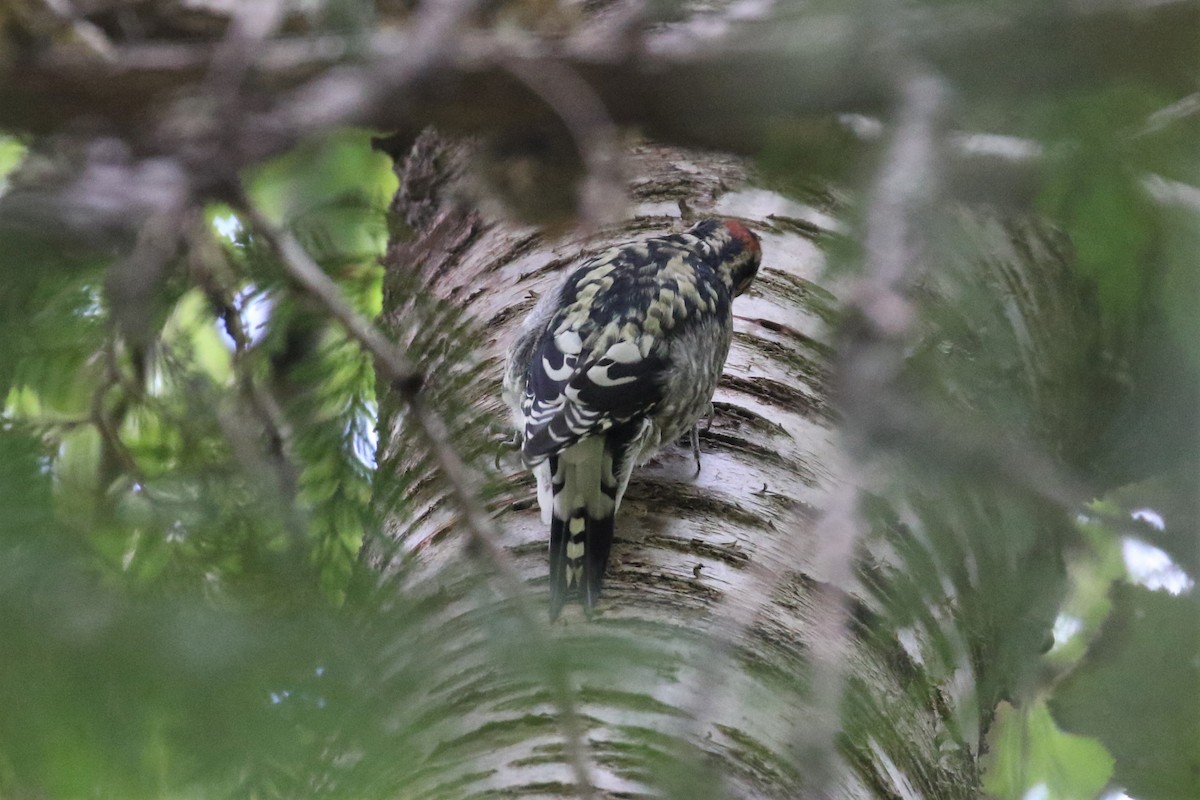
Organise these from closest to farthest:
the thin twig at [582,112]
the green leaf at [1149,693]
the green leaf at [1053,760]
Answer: the green leaf at [1149,693]
the thin twig at [582,112]
the green leaf at [1053,760]

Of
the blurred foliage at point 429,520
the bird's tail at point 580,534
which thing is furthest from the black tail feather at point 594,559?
the blurred foliage at point 429,520

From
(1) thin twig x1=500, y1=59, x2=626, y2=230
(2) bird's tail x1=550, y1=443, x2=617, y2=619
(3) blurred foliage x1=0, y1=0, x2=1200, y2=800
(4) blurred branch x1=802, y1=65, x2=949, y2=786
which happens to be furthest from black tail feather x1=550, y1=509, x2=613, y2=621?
(4) blurred branch x1=802, y1=65, x2=949, y2=786

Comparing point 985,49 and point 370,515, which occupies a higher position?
point 985,49

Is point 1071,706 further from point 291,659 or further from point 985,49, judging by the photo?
point 291,659

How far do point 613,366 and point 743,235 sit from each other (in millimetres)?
405

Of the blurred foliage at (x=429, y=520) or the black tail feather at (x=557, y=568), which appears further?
the black tail feather at (x=557, y=568)

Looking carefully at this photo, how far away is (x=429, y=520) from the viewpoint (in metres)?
1.87

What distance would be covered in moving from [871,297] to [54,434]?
3.80 ft

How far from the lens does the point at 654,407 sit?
82.4 inches

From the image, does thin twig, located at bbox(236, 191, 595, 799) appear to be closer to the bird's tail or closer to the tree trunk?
the tree trunk

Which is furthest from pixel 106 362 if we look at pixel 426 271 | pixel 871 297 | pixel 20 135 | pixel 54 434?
pixel 871 297

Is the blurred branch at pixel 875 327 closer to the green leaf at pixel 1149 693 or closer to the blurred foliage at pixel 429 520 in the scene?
the blurred foliage at pixel 429 520

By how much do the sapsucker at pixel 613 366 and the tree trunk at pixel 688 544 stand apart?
4 cm

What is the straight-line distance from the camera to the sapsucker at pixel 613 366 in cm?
189
